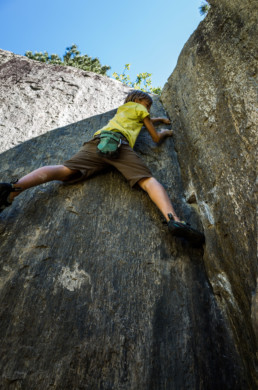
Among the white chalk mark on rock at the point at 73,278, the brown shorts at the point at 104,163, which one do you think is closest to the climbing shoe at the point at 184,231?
the brown shorts at the point at 104,163

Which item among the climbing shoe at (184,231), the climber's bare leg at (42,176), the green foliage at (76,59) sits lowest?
the climbing shoe at (184,231)

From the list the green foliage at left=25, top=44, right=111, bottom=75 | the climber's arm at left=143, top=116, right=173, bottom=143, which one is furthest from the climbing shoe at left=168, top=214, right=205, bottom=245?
the green foliage at left=25, top=44, right=111, bottom=75

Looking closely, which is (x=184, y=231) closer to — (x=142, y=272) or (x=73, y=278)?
(x=142, y=272)

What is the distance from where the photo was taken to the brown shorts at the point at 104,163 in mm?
3086

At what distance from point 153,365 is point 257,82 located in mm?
2485

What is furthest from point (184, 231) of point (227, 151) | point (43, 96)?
point (43, 96)

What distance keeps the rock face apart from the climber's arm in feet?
1.25

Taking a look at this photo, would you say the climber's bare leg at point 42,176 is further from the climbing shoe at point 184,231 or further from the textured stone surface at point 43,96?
the climbing shoe at point 184,231

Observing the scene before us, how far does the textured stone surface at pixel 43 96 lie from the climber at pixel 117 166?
1209 millimetres

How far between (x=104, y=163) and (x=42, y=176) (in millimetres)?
756

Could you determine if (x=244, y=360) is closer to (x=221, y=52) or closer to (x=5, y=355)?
(x=5, y=355)

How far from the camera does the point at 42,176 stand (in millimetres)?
2941

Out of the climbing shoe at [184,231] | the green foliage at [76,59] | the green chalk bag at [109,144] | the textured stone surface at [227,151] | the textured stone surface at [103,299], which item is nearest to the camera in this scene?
the textured stone surface at [103,299]

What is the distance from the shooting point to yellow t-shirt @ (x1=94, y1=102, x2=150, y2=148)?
339 centimetres
